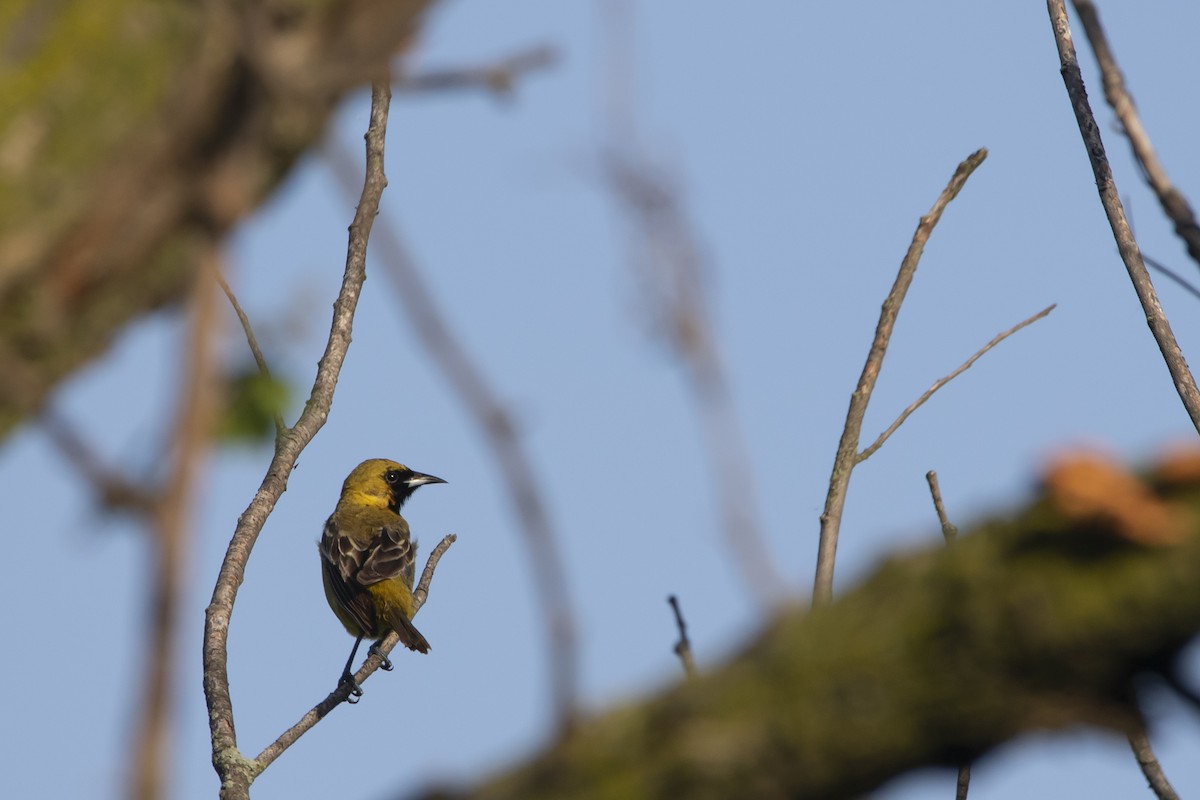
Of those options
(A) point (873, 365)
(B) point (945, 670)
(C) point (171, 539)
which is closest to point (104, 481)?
(C) point (171, 539)

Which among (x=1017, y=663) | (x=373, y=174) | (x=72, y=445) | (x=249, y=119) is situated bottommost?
(x=1017, y=663)

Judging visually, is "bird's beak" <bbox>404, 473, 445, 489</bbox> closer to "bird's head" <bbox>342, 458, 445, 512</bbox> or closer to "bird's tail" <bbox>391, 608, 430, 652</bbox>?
"bird's head" <bbox>342, 458, 445, 512</bbox>

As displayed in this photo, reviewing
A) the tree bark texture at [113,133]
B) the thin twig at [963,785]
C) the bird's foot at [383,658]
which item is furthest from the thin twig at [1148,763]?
the bird's foot at [383,658]

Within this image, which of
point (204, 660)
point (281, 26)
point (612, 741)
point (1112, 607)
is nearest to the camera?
point (1112, 607)

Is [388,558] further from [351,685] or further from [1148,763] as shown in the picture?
[1148,763]

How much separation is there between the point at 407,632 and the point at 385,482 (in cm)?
365

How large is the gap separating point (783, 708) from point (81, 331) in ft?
4.19

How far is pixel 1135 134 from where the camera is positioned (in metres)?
2.60

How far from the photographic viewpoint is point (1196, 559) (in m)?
1.72

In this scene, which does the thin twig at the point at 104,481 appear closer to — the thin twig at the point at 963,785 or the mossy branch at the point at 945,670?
the mossy branch at the point at 945,670

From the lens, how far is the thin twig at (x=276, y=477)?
240 inches

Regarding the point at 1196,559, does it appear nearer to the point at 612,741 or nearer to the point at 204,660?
the point at 612,741

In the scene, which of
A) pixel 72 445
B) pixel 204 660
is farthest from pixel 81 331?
pixel 204 660

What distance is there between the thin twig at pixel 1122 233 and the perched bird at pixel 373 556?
5.77 meters
